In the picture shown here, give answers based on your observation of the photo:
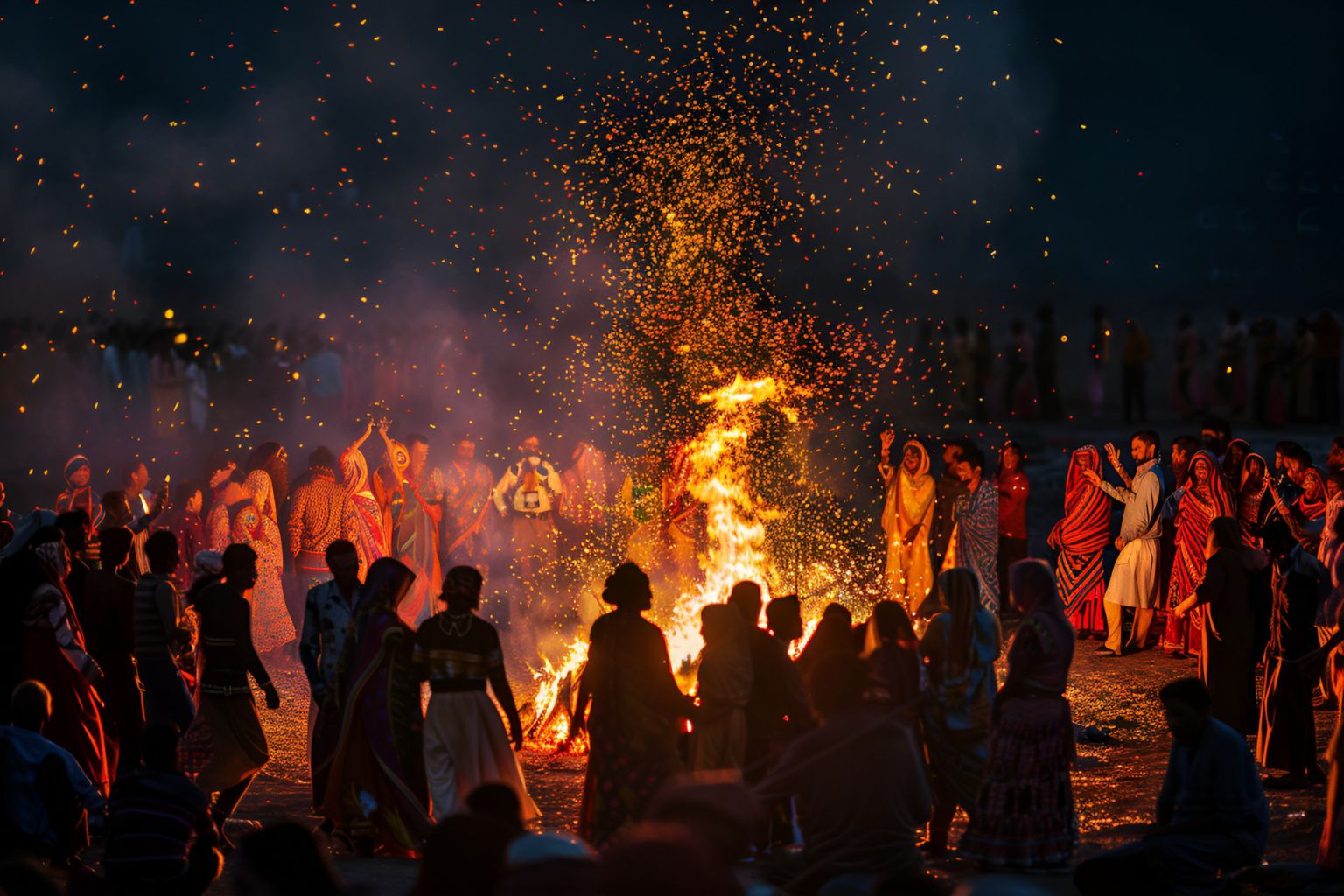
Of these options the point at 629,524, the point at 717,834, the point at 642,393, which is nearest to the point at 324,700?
the point at 717,834

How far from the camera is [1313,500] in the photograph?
10.6 metres

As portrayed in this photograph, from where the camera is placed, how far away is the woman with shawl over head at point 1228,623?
345 inches

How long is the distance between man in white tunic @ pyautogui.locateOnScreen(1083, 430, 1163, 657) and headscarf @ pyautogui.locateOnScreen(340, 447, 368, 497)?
6256 millimetres

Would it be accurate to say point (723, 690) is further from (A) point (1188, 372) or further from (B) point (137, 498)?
(A) point (1188, 372)

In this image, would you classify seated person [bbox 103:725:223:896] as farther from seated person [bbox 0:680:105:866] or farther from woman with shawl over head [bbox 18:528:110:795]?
woman with shawl over head [bbox 18:528:110:795]

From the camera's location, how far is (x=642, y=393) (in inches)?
1005

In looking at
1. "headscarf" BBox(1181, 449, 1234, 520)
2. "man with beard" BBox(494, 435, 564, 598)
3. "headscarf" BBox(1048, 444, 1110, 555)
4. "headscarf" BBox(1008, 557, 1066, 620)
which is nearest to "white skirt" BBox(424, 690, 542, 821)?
"headscarf" BBox(1008, 557, 1066, 620)

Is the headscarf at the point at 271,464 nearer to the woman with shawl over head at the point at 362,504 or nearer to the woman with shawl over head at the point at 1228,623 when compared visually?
the woman with shawl over head at the point at 362,504

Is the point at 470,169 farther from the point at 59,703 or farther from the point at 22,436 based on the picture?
the point at 59,703

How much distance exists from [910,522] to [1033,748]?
6.90m

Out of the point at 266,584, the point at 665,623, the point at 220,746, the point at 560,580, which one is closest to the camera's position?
the point at 220,746

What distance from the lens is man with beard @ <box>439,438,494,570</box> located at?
1454 centimetres

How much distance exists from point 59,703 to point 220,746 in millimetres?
799

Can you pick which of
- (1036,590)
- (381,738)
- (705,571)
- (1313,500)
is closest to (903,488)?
(705,571)
